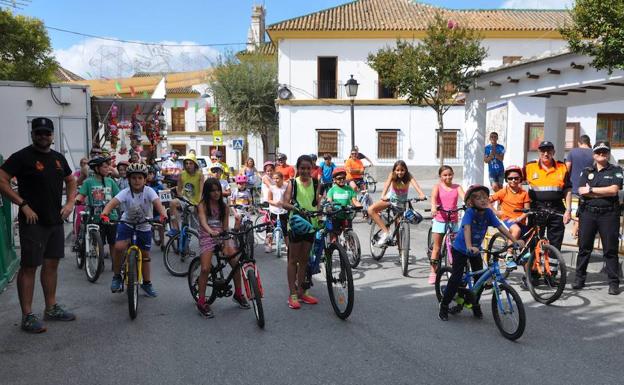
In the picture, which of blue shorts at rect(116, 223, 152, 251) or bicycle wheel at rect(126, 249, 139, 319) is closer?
bicycle wheel at rect(126, 249, 139, 319)

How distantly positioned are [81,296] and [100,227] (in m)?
1.40

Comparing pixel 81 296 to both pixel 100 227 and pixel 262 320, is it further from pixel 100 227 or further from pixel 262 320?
pixel 262 320

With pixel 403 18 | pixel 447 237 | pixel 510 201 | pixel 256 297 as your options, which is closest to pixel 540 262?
pixel 510 201

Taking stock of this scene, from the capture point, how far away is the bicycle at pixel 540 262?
6164 millimetres

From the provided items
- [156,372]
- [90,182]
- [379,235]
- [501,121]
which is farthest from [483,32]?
[156,372]

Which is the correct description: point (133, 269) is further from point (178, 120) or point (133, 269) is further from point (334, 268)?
point (178, 120)

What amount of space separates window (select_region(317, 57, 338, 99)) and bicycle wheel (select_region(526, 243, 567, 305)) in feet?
80.1

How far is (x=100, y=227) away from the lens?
25.7 ft

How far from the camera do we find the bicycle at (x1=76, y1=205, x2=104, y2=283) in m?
7.38

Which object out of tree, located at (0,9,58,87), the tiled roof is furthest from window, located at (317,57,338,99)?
tree, located at (0,9,58,87)

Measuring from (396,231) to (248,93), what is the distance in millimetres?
31170

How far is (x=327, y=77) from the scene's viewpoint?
3036 centimetres

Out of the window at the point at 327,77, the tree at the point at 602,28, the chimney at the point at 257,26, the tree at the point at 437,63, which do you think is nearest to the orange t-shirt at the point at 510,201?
the tree at the point at 602,28

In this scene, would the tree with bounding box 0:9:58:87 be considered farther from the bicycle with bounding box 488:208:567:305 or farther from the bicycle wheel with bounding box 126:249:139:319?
the bicycle with bounding box 488:208:567:305
